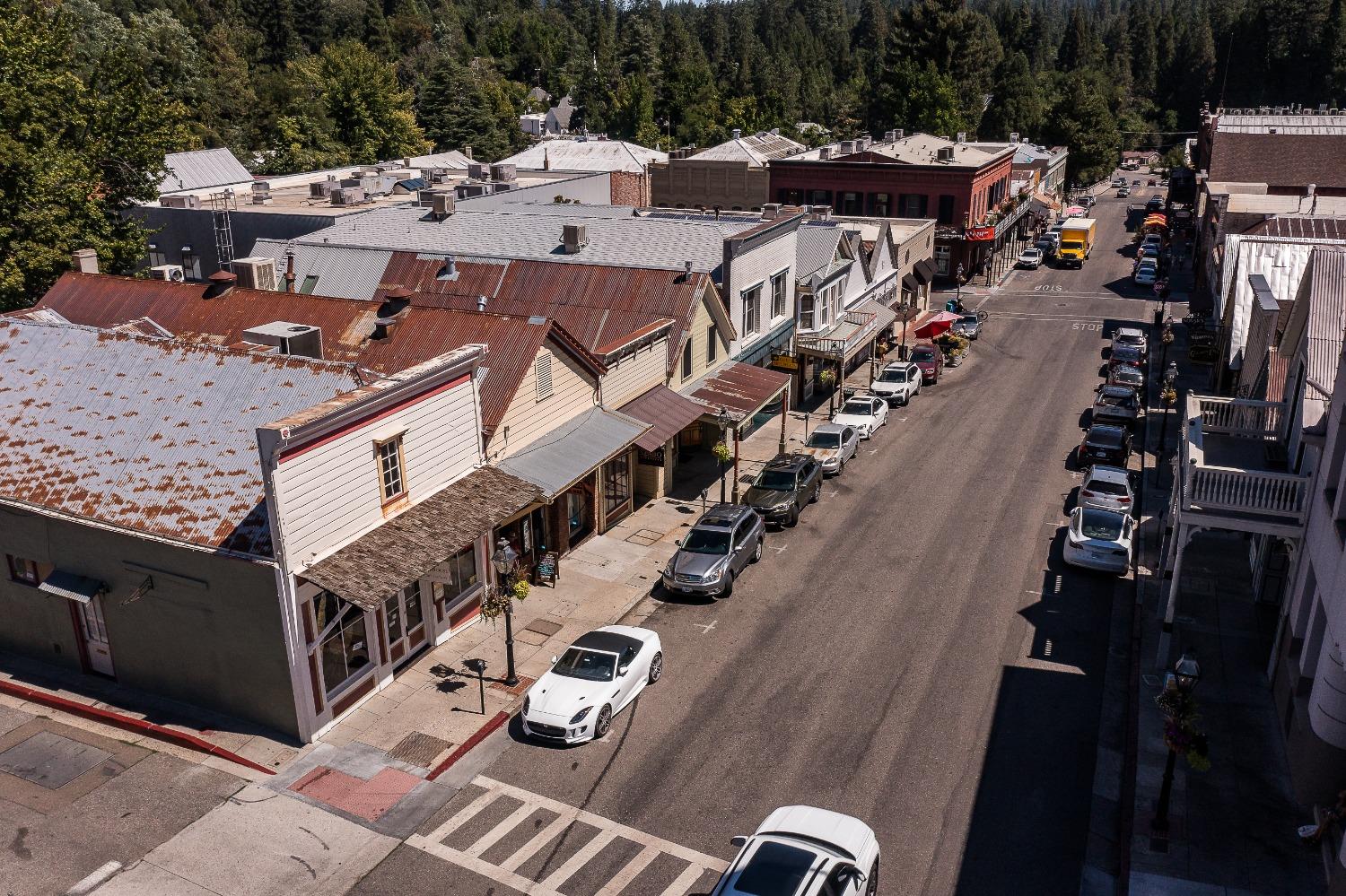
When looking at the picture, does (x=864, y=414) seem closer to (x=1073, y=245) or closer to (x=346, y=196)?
(x=346, y=196)

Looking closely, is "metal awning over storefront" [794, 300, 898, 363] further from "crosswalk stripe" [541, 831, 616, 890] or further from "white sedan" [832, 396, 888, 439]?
"crosswalk stripe" [541, 831, 616, 890]

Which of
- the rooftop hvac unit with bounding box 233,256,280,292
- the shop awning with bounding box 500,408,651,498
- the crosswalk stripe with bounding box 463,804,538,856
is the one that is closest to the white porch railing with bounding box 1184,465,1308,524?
the shop awning with bounding box 500,408,651,498

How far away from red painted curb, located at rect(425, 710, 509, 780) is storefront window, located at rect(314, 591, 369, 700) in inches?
117

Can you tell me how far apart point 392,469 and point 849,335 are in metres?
26.7

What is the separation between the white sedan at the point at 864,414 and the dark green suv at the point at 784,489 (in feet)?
20.0

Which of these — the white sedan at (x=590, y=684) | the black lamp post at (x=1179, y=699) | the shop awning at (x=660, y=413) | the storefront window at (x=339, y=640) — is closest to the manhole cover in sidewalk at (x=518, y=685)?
the white sedan at (x=590, y=684)

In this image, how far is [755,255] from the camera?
123 feet

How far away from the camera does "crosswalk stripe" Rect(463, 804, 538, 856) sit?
17.3 m

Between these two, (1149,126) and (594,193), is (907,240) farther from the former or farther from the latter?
(1149,126)

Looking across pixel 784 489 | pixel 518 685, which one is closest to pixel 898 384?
pixel 784 489

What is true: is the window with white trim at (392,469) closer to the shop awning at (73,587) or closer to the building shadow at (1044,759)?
the shop awning at (73,587)

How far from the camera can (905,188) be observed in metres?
70.1

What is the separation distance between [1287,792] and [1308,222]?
138 feet

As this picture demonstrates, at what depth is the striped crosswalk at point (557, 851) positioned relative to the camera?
16.5 m
